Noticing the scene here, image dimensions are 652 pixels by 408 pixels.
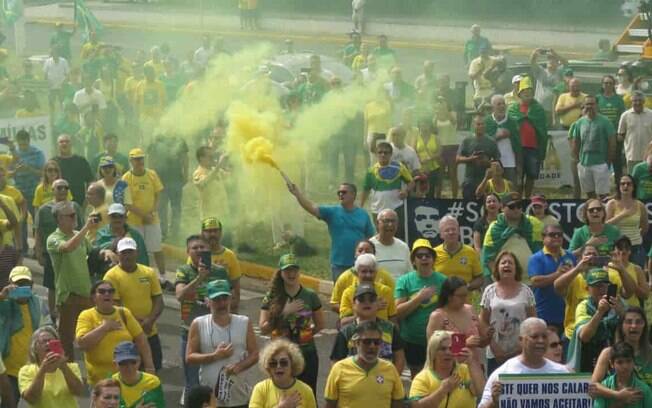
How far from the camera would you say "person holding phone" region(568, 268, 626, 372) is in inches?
521

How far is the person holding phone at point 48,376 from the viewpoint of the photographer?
40.7 ft

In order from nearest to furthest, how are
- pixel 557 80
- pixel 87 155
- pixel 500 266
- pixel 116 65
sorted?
pixel 500 266
pixel 87 155
pixel 557 80
pixel 116 65

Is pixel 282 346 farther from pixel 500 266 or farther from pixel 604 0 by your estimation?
pixel 604 0

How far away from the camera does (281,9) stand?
Result: 165 feet

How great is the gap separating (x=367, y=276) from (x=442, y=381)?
80.1 inches

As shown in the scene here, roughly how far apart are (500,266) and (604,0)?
32.2 m

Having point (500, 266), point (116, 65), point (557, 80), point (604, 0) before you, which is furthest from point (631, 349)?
point (604, 0)

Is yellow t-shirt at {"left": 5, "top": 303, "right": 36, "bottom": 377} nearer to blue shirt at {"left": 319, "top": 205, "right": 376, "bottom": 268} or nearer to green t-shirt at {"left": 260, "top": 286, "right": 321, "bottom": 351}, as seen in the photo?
green t-shirt at {"left": 260, "top": 286, "right": 321, "bottom": 351}

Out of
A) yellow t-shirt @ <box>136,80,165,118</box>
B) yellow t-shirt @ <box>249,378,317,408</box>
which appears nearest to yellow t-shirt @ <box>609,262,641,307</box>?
yellow t-shirt @ <box>249,378,317,408</box>

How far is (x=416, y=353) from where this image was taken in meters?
14.2

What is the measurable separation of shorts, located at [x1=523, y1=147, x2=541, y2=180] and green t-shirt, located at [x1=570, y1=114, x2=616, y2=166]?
2.26 ft

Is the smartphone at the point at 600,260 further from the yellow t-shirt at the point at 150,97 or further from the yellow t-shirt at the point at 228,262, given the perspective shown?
the yellow t-shirt at the point at 150,97

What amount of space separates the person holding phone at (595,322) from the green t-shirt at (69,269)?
4.54 m

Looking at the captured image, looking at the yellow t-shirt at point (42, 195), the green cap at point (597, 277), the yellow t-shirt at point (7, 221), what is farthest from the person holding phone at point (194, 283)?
the yellow t-shirt at point (42, 195)
